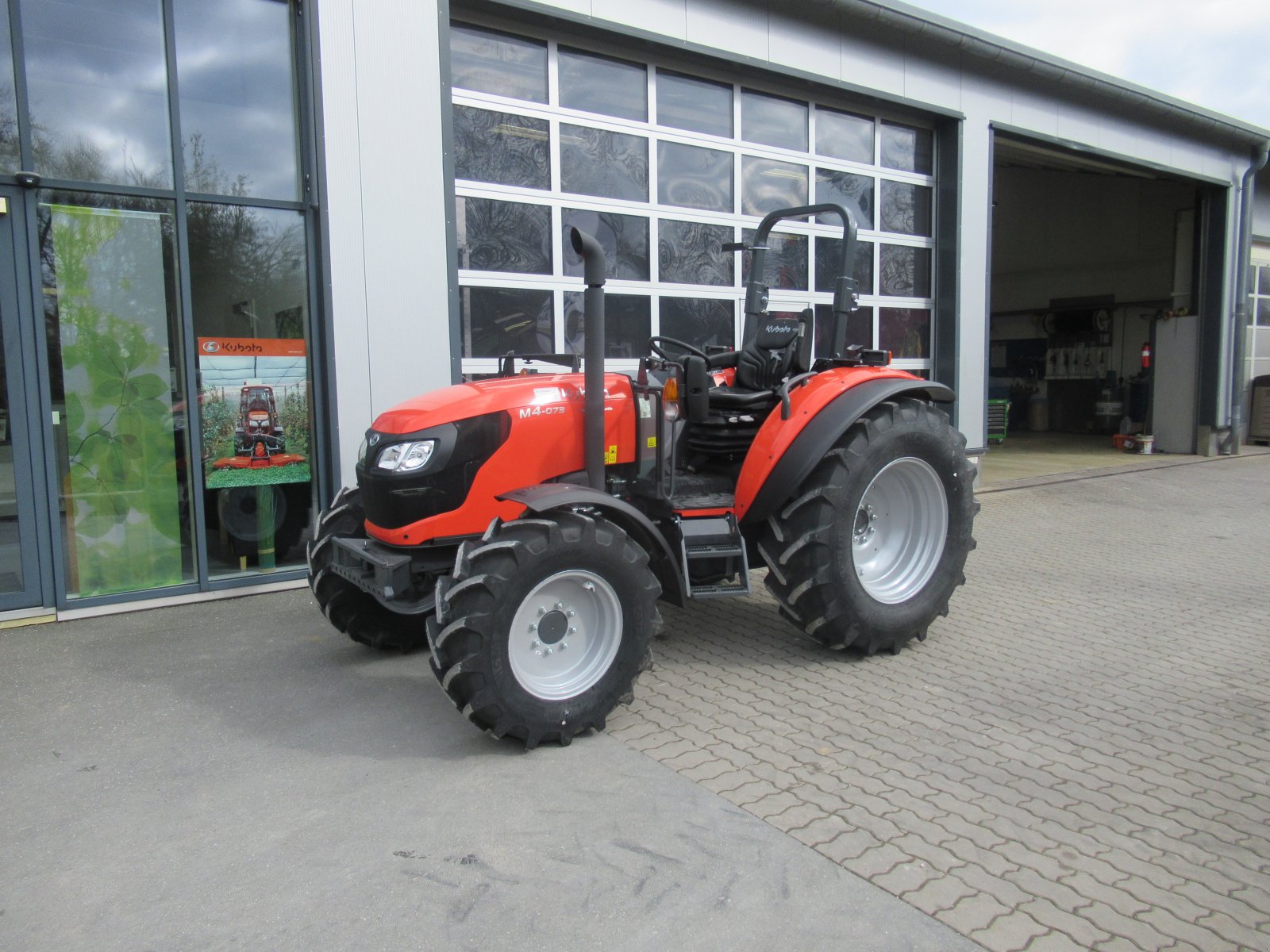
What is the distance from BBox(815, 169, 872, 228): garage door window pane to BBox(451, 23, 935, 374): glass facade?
0.02 metres

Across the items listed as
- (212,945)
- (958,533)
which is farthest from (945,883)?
(958,533)

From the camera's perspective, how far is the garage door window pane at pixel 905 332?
994cm

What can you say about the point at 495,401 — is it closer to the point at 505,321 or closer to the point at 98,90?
the point at 505,321

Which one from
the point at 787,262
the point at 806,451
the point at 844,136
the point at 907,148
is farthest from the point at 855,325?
the point at 806,451

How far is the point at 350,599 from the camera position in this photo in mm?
4641

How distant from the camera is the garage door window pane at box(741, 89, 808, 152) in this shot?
8641 millimetres

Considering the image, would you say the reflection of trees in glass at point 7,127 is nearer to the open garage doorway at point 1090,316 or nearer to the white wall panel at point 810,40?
the white wall panel at point 810,40

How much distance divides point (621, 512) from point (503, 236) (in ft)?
12.9

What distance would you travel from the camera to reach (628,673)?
373 centimetres

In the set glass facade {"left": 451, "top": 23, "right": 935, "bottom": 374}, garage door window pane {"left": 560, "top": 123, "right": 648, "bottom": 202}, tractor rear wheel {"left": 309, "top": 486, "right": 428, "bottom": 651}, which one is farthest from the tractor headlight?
garage door window pane {"left": 560, "top": 123, "right": 648, "bottom": 202}

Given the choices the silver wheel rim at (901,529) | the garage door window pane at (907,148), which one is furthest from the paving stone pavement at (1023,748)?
the garage door window pane at (907,148)

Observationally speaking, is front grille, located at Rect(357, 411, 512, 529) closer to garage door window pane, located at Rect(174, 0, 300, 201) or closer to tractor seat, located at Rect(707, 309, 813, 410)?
tractor seat, located at Rect(707, 309, 813, 410)

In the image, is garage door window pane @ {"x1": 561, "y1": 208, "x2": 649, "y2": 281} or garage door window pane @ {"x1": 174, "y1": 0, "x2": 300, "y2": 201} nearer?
garage door window pane @ {"x1": 174, "y1": 0, "x2": 300, "y2": 201}

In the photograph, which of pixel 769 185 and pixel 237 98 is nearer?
pixel 237 98
